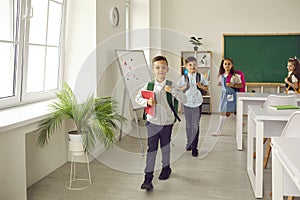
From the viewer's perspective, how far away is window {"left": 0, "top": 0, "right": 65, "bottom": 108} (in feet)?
10.7

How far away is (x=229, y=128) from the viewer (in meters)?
6.16

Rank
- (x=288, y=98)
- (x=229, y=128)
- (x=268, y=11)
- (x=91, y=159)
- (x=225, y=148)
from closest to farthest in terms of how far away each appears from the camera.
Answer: (x=288, y=98) → (x=91, y=159) → (x=225, y=148) → (x=229, y=128) → (x=268, y=11)

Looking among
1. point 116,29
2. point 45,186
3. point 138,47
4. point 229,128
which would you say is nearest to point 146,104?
point 45,186

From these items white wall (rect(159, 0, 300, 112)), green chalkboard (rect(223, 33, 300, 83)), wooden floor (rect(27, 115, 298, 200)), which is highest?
white wall (rect(159, 0, 300, 112))

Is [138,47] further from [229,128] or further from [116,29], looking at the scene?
[229,128]

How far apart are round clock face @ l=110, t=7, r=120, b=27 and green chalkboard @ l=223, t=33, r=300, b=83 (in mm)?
3340

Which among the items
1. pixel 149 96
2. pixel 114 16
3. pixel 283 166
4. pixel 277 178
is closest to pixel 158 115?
pixel 149 96

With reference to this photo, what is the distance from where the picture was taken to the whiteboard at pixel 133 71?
4871 millimetres

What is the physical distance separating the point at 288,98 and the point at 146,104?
1492 millimetres

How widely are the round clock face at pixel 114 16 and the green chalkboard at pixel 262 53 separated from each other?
11.0ft

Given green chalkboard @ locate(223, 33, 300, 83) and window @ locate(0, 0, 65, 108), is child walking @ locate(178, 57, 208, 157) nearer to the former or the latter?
window @ locate(0, 0, 65, 108)

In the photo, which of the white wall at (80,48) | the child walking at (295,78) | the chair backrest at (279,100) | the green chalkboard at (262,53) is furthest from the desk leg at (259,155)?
the green chalkboard at (262,53)

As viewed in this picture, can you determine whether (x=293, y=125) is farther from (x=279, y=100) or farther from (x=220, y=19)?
(x=220, y=19)

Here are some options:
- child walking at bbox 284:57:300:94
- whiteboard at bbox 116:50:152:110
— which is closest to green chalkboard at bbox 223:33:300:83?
child walking at bbox 284:57:300:94
